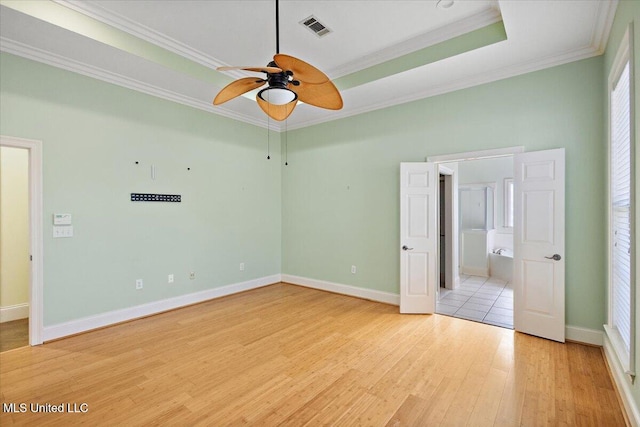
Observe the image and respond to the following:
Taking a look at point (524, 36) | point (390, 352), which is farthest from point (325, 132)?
point (390, 352)

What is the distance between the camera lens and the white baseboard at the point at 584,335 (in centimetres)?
317

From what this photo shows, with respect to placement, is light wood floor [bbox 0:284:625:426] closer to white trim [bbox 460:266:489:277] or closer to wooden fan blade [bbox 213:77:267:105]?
wooden fan blade [bbox 213:77:267:105]

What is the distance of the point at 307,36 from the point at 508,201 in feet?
20.2

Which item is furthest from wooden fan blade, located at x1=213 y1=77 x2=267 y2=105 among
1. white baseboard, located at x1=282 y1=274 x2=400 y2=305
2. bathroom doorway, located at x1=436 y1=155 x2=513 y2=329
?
bathroom doorway, located at x1=436 y1=155 x2=513 y2=329

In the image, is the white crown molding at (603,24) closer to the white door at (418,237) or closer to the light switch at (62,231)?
the white door at (418,237)

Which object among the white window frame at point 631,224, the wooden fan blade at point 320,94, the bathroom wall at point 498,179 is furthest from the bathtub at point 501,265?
the wooden fan blade at point 320,94

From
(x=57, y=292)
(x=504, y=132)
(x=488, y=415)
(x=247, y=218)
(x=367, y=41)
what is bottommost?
(x=488, y=415)

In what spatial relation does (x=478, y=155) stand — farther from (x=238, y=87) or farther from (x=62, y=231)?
(x=62, y=231)

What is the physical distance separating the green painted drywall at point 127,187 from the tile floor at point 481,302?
344 cm

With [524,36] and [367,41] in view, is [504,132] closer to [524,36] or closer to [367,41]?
[524,36]

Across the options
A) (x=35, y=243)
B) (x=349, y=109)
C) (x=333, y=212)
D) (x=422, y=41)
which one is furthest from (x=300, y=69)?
(x=333, y=212)

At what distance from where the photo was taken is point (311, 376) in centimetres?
267

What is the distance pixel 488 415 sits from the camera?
217 cm

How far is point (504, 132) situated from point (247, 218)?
419cm
